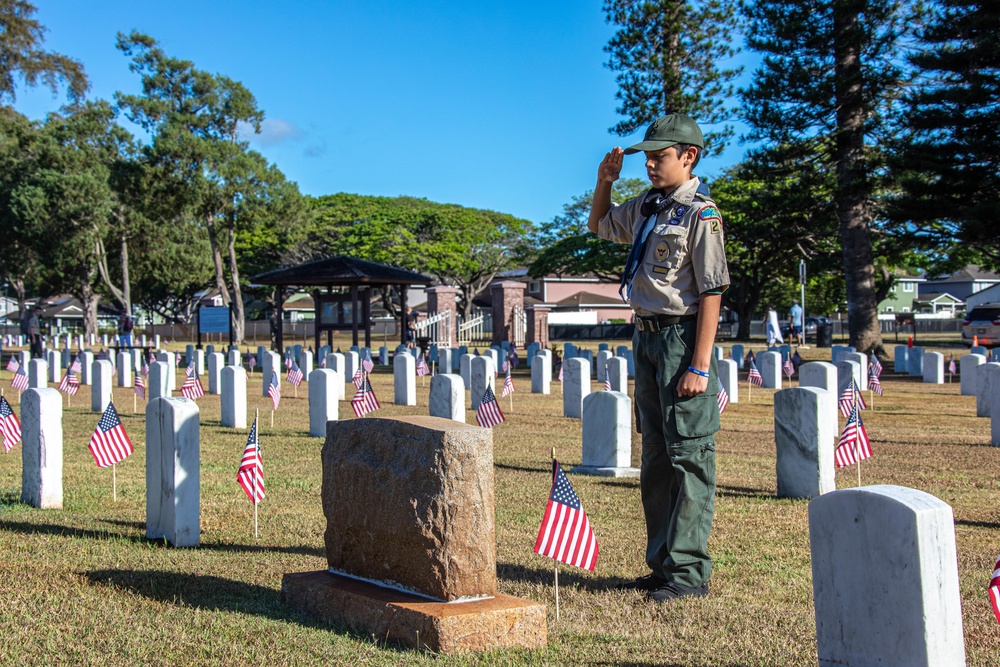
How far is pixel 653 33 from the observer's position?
17688 mm

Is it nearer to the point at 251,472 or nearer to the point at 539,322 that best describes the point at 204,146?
the point at 539,322

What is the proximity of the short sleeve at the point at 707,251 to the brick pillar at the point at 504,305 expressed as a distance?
3002 cm

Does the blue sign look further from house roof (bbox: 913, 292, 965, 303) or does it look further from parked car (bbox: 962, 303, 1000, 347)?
house roof (bbox: 913, 292, 965, 303)

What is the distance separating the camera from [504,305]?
35125 mm

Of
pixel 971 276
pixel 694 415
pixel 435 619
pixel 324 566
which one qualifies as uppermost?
pixel 971 276

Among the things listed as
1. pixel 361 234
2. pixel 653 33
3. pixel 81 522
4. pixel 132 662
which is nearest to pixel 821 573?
pixel 132 662

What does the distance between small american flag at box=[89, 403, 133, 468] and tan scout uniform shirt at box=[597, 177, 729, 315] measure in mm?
4836

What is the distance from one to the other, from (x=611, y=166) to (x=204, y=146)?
1520 inches

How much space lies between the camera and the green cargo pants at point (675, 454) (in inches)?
182

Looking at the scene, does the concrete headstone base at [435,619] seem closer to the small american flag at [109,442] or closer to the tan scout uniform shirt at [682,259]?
the tan scout uniform shirt at [682,259]

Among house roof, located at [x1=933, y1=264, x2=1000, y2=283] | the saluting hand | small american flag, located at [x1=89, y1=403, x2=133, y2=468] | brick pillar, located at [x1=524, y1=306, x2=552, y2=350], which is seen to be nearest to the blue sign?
brick pillar, located at [x1=524, y1=306, x2=552, y2=350]

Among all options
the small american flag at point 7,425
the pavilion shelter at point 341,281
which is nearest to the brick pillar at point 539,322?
the pavilion shelter at point 341,281

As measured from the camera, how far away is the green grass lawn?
405 centimetres

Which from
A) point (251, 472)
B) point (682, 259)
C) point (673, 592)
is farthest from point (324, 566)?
point (682, 259)
